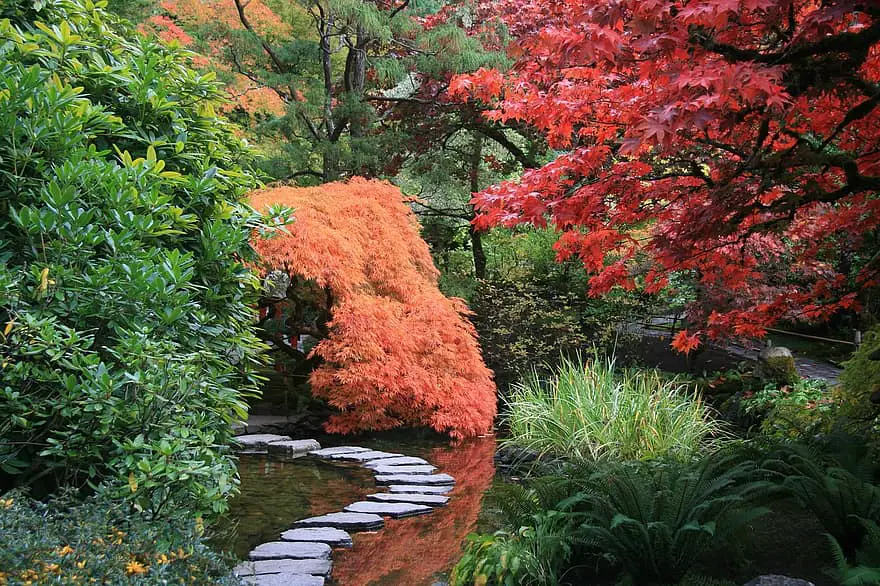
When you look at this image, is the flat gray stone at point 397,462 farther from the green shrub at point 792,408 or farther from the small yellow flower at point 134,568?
the small yellow flower at point 134,568

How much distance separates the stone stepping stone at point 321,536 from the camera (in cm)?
463

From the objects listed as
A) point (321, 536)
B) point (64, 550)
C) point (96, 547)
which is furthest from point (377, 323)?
point (64, 550)

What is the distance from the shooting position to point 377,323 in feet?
27.2

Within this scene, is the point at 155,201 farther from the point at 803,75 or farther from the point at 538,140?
the point at 538,140

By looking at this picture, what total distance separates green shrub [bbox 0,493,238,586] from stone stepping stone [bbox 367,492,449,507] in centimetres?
303

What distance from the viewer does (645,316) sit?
12.6 m

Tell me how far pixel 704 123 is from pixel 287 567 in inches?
125

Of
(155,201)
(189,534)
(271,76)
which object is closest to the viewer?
(189,534)

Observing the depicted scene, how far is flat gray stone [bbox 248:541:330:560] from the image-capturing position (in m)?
4.26

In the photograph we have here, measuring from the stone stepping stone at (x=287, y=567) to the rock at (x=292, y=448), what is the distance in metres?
3.46

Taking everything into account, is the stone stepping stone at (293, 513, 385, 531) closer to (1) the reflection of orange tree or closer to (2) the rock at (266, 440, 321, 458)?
(1) the reflection of orange tree

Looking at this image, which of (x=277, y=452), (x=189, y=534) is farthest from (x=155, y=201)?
(x=277, y=452)

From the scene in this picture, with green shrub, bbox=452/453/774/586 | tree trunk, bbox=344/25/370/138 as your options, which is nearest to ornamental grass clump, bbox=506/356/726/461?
green shrub, bbox=452/453/774/586

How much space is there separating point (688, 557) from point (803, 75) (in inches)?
86.5
